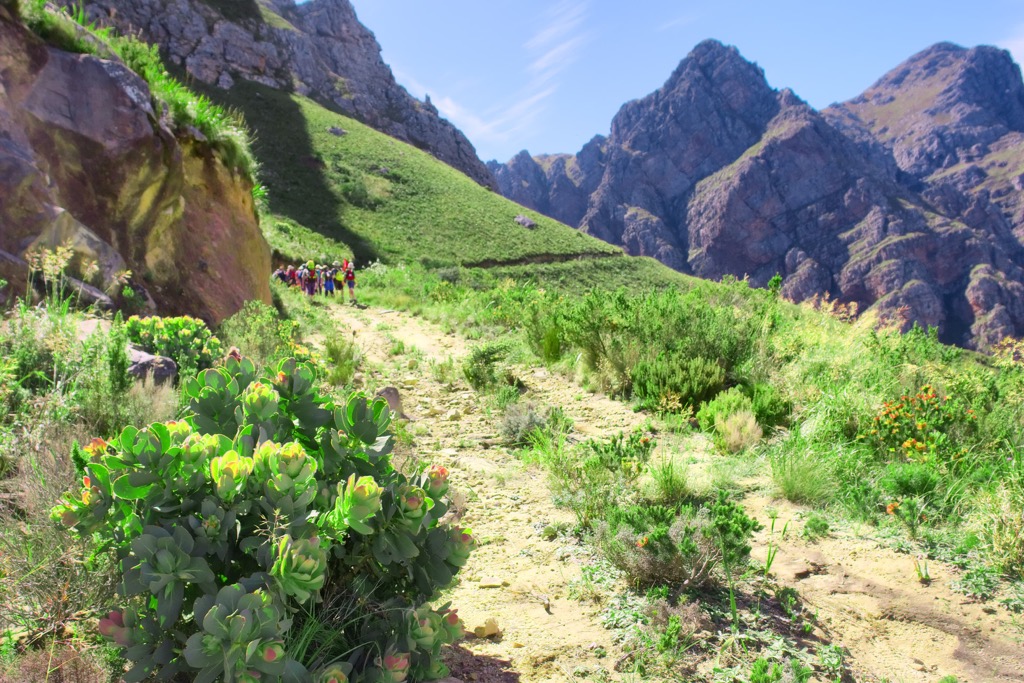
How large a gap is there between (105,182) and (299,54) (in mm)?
90739

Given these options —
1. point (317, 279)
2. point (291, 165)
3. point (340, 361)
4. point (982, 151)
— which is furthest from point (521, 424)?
point (982, 151)

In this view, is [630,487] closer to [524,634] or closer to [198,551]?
[524,634]

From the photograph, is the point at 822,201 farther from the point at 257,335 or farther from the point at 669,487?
the point at 669,487

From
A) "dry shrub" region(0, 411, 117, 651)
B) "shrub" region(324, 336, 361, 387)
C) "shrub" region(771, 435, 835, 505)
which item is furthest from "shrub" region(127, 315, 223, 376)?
"shrub" region(771, 435, 835, 505)

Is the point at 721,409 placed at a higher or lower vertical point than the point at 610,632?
higher

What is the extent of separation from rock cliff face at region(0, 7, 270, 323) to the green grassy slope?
2458 cm

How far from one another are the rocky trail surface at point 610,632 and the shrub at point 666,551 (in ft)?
0.95

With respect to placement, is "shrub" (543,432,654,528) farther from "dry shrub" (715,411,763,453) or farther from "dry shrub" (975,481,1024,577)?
"dry shrub" (975,481,1024,577)

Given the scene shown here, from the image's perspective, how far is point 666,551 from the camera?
9.66 ft

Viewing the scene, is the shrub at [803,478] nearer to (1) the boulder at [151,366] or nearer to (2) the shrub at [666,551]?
(2) the shrub at [666,551]

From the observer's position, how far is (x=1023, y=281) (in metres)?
138

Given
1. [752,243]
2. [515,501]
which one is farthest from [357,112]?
[752,243]

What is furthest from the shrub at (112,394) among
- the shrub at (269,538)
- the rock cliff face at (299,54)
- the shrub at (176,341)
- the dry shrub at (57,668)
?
the rock cliff face at (299,54)

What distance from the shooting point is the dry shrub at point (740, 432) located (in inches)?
189
